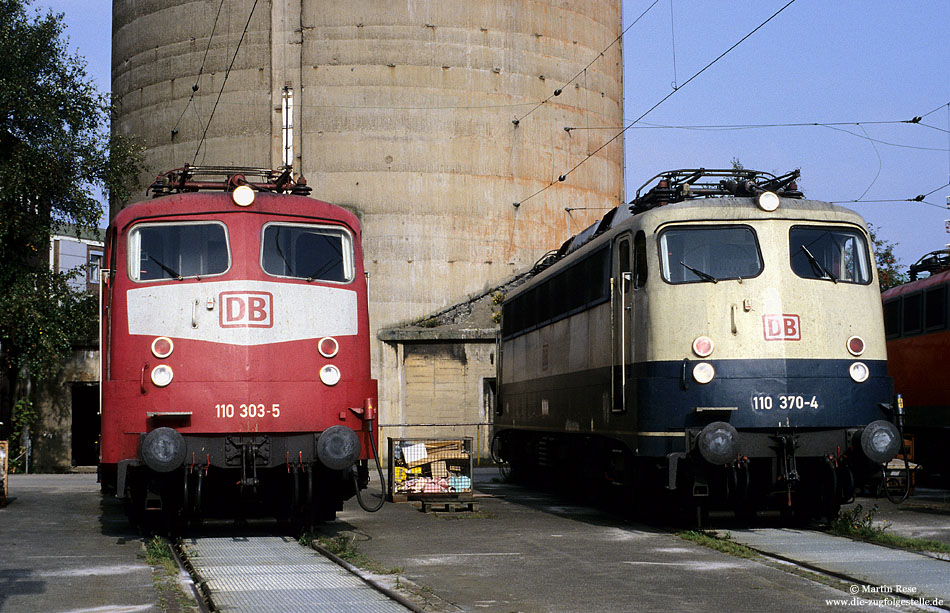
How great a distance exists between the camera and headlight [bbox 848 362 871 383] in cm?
1277

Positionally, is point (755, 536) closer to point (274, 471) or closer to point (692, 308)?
point (692, 308)

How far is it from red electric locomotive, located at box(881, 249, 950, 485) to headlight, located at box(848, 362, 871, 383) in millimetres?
6520

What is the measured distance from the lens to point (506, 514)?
51.9 ft

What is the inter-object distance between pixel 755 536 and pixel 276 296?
5.73 metres

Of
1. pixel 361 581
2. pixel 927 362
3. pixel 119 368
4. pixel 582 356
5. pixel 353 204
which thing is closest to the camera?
pixel 361 581

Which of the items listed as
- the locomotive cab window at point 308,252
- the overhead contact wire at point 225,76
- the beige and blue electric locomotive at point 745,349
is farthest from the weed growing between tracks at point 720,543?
the overhead contact wire at point 225,76

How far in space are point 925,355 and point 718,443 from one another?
8.87 meters

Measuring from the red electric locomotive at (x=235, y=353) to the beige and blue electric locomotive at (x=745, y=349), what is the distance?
3220 millimetres

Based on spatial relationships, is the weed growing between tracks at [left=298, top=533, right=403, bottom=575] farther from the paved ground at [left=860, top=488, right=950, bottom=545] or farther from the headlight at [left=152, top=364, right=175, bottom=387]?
the paved ground at [left=860, top=488, right=950, bottom=545]

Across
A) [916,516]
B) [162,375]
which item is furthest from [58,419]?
[916,516]

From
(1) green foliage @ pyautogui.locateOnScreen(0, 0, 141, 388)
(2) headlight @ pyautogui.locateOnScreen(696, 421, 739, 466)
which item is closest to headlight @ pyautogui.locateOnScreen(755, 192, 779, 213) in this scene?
(2) headlight @ pyautogui.locateOnScreen(696, 421, 739, 466)

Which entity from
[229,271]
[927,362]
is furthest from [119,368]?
[927,362]

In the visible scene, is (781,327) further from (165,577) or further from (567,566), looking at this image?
(165,577)

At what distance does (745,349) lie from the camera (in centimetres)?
1260
